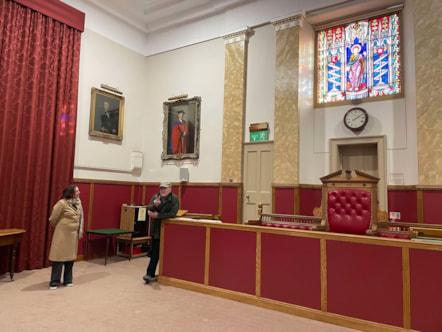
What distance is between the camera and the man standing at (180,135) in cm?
855

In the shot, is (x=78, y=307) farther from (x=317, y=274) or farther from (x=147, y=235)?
(x=147, y=235)

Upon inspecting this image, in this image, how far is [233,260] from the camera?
452 cm

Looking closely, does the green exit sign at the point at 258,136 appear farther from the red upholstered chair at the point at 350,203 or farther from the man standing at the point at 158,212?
the man standing at the point at 158,212

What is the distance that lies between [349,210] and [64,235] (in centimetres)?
417

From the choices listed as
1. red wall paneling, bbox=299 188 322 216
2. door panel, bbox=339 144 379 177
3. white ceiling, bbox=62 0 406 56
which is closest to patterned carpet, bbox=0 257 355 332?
red wall paneling, bbox=299 188 322 216

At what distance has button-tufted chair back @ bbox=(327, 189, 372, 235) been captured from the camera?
15.4 feet

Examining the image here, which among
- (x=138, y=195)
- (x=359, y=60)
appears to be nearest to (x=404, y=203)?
(x=359, y=60)

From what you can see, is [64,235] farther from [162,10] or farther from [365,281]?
[162,10]

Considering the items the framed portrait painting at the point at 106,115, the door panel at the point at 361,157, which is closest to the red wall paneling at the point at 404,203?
the door panel at the point at 361,157

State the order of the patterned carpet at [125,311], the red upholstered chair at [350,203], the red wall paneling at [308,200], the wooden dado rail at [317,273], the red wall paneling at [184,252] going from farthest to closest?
1. the red wall paneling at [308,200]
2. the red wall paneling at [184,252]
3. the red upholstered chair at [350,203]
4. the patterned carpet at [125,311]
5. the wooden dado rail at [317,273]

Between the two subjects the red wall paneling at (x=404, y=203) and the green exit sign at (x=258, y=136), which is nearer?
the red wall paneling at (x=404, y=203)

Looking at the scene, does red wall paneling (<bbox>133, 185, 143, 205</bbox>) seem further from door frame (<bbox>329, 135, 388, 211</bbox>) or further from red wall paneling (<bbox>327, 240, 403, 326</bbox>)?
red wall paneling (<bbox>327, 240, 403, 326</bbox>)

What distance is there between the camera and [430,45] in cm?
601

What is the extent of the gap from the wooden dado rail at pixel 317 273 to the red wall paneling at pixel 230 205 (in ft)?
8.75
